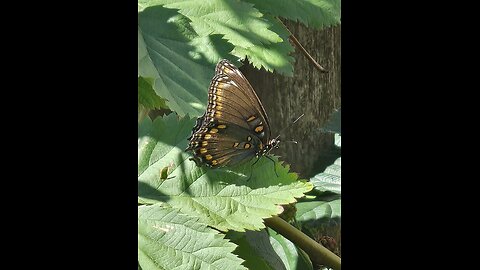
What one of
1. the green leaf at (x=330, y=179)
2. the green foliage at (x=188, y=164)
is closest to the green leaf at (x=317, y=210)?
the green leaf at (x=330, y=179)

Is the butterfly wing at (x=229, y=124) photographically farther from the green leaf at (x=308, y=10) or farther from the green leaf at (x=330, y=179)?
the green leaf at (x=330, y=179)

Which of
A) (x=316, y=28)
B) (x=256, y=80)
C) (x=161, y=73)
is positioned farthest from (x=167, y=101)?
(x=316, y=28)

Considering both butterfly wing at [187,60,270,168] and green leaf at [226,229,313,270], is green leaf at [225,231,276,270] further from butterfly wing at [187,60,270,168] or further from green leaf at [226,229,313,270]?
butterfly wing at [187,60,270,168]

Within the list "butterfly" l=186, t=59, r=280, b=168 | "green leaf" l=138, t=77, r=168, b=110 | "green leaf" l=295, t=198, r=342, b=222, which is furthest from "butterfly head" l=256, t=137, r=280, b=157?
"green leaf" l=295, t=198, r=342, b=222

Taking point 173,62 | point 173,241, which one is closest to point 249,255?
point 173,241

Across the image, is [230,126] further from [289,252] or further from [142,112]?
[289,252]
